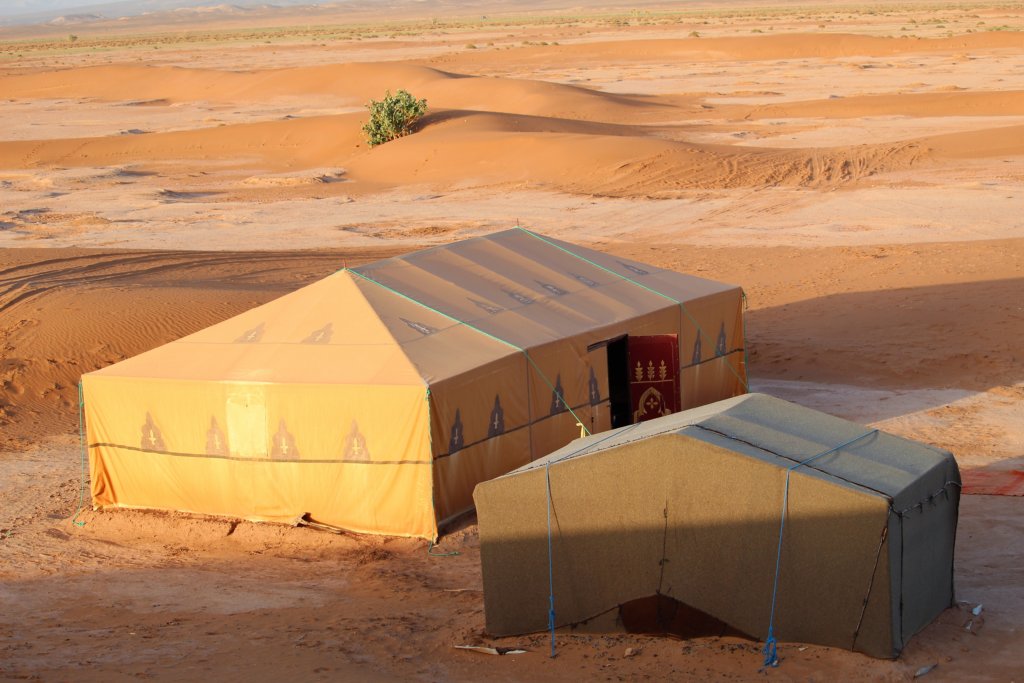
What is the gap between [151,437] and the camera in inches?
598

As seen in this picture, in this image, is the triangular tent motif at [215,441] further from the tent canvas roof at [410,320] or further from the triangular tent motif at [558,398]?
the triangular tent motif at [558,398]

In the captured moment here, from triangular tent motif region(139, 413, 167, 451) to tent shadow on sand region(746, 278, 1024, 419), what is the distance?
9.33 meters

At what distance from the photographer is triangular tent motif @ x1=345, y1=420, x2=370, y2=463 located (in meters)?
14.1

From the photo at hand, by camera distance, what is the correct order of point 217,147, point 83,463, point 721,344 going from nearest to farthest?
point 83,463 → point 721,344 → point 217,147

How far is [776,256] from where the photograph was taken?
1089 inches

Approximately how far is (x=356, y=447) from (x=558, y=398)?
108 inches

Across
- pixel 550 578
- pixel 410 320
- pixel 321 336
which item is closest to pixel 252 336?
pixel 321 336

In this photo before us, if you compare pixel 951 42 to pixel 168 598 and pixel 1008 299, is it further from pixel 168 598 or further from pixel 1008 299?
pixel 168 598

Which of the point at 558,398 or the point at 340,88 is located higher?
the point at 340,88

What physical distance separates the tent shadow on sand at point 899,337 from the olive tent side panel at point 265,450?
722cm

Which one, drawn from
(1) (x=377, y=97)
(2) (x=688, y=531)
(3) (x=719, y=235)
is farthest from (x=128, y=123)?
(2) (x=688, y=531)

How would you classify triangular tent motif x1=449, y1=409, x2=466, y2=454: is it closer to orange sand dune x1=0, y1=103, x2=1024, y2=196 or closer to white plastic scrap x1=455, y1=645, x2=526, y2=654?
white plastic scrap x1=455, y1=645, x2=526, y2=654

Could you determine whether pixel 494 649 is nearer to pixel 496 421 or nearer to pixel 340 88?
pixel 496 421

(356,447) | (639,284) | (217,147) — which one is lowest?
(356,447)
